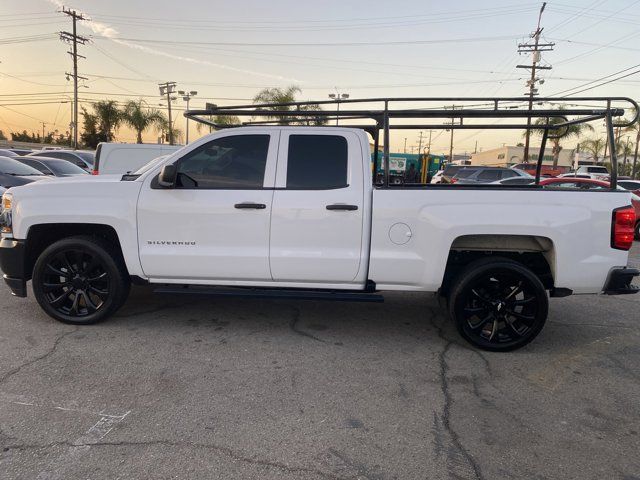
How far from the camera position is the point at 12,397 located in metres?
3.24

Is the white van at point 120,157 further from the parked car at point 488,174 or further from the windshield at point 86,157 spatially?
the parked car at point 488,174

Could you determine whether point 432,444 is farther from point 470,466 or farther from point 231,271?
point 231,271

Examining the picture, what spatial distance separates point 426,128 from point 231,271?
2865 mm

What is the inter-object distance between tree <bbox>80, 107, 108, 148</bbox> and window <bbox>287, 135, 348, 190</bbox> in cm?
5626

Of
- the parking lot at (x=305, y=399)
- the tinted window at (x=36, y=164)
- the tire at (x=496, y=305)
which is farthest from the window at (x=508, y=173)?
the tinted window at (x=36, y=164)

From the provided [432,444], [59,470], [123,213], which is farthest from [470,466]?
[123,213]

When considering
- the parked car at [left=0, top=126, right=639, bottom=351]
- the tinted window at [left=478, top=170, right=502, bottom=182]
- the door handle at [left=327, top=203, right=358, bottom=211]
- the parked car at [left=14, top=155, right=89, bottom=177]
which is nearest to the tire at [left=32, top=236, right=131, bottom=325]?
the parked car at [left=0, top=126, right=639, bottom=351]

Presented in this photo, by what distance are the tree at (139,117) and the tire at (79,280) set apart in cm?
4946

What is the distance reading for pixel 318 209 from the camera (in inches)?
165

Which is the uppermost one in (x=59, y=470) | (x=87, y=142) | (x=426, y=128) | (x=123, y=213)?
(x=87, y=142)

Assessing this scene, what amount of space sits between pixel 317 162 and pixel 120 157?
6.85 metres

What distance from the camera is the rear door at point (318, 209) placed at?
4.19m

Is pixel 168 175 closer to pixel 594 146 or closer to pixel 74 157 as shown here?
pixel 74 157

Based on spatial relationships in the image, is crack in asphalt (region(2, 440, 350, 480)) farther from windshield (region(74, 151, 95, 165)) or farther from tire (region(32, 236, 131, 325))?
windshield (region(74, 151, 95, 165))
